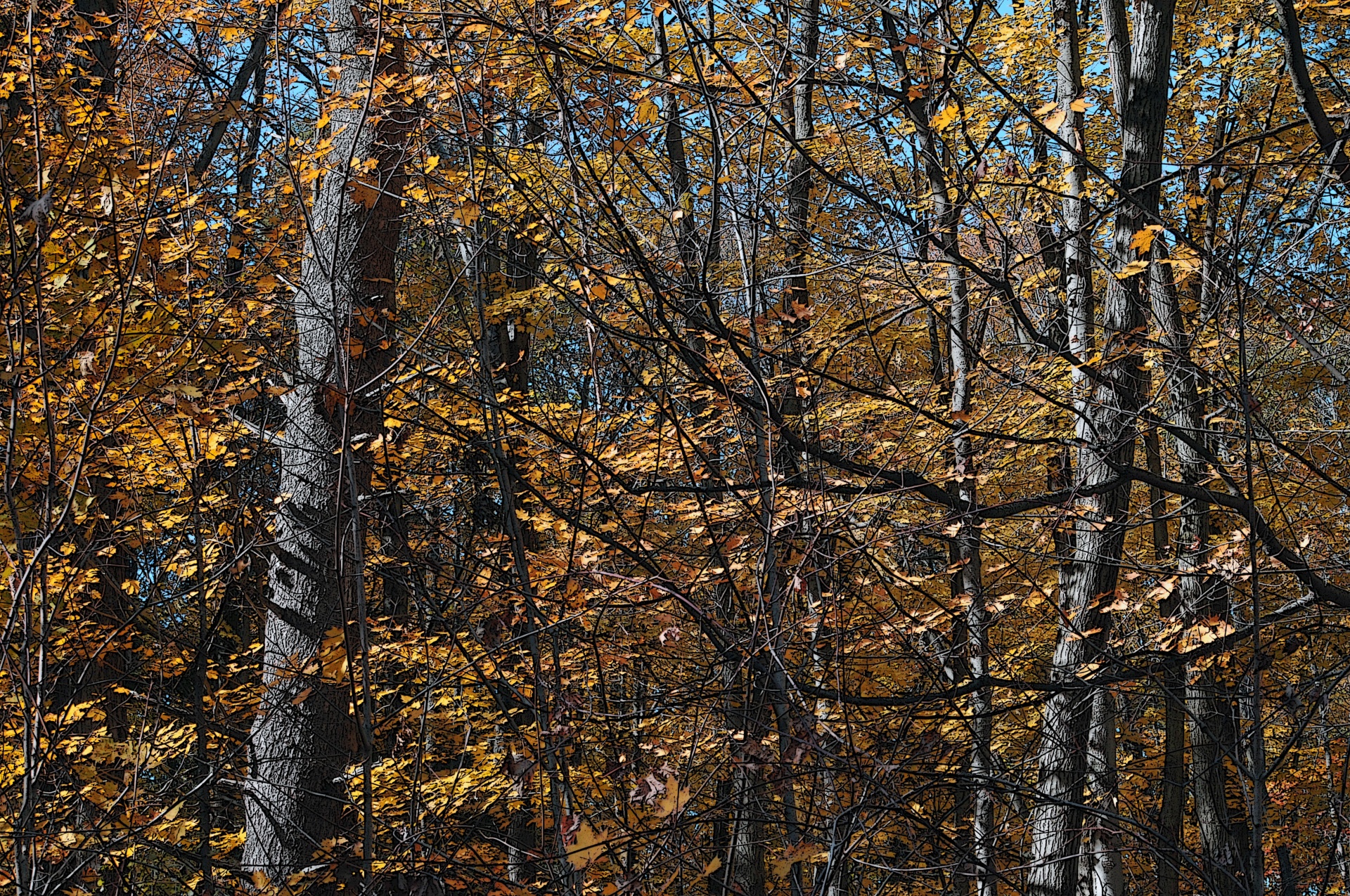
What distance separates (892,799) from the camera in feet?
10.9

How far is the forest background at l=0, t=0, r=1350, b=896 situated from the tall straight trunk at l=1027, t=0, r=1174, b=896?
36 mm

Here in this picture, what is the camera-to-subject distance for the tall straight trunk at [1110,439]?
18.4 feet

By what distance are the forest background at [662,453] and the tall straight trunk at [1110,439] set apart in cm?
4

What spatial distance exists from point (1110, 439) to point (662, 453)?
8.52ft

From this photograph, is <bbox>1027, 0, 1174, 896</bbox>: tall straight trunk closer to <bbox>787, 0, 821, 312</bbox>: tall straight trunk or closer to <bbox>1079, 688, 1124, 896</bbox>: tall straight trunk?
<bbox>1079, 688, 1124, 896</bbox>: tall straight trunk

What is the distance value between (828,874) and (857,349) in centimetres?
824

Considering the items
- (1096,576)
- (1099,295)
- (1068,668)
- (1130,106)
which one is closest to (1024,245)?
(1099,295)

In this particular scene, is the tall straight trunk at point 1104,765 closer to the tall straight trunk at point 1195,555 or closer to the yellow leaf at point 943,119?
the tall straight trunk at point 1195,555

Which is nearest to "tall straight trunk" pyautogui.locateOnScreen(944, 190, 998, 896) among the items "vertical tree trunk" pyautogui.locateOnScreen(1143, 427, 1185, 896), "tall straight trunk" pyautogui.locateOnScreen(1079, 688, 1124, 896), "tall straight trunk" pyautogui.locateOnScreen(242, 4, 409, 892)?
"tall straight trunk" pyautogui.locateOnScreen(1079, 688, 1124, 896)

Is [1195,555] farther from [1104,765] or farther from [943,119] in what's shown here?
[943,119]

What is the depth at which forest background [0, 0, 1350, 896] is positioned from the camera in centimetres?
345

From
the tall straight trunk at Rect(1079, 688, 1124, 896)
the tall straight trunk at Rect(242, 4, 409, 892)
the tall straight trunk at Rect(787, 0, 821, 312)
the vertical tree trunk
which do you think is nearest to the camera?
the tall straight trunk at Rect(787, 0, 821, 312)

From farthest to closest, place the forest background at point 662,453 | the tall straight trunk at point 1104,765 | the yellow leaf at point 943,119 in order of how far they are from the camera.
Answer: the tall straight trunk at point 1104,765 → the yellow leaf at point 943,119 → the forest background at point 662,453

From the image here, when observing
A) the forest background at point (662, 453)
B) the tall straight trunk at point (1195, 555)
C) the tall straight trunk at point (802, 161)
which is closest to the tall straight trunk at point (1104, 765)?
the forest background at point (662, 453)
